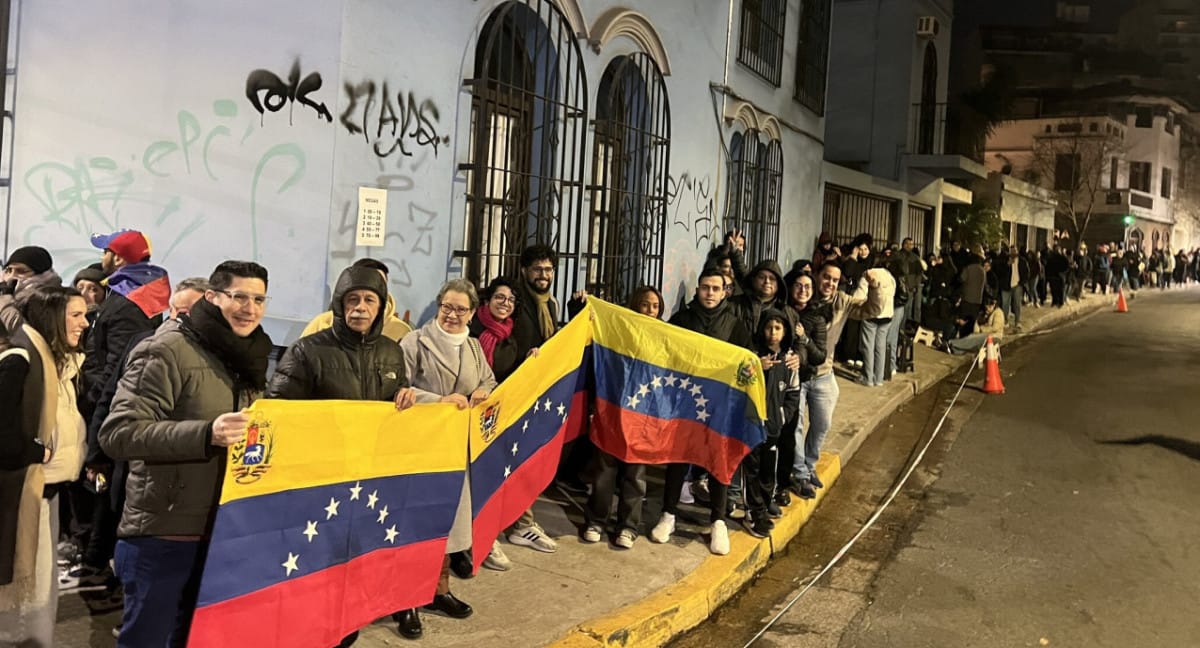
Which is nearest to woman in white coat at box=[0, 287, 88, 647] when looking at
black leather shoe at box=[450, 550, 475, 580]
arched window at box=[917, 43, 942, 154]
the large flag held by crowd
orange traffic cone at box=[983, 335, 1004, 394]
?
the large flag held by crowd

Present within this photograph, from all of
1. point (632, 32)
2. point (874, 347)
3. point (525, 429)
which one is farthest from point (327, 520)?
point (874, 347)

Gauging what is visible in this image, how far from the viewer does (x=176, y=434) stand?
3055mm

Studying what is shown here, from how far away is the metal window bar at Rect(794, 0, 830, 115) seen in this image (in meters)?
14.4

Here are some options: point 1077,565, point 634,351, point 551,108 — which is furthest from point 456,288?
point 1077,565

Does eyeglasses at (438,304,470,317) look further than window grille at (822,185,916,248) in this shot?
No

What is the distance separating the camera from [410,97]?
6215 millimetres

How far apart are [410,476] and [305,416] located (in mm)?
765

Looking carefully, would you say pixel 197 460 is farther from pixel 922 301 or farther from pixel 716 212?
pixel 922 301

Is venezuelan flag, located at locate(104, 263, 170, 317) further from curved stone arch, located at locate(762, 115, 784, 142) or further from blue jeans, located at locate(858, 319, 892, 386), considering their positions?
curved stone arch, located at locate(762, 115, 784, 142)

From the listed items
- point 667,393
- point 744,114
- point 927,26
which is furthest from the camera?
point 927,26

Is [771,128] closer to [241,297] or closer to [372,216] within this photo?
[372,216]

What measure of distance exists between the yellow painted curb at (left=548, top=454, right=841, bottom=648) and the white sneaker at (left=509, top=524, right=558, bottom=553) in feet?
2.72

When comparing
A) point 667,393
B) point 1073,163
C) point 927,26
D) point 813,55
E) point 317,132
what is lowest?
point 667,393

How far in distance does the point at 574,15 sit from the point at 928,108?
59.1 feet
